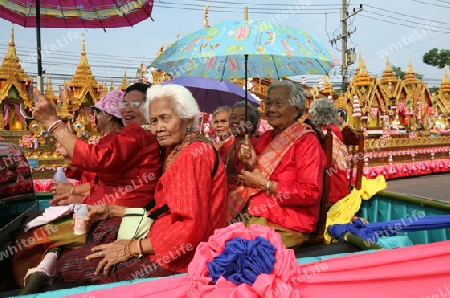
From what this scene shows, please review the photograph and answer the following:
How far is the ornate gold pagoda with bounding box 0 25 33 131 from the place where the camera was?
1009cm

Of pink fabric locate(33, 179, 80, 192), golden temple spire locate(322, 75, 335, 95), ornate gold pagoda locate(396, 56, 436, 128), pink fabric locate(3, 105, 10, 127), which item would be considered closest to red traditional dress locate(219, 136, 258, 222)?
pink fabric locate(33, 179, 80, 192)

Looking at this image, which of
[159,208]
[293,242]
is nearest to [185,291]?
[159,208]

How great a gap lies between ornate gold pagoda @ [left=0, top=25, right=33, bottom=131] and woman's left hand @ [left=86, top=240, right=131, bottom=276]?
9.75 meters

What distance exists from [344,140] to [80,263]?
Result: 2.64m

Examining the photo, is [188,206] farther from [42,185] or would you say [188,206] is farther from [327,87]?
[327,87]

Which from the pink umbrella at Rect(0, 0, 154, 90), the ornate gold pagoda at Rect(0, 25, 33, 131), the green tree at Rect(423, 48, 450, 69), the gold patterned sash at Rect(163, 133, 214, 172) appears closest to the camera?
the gold patterned sash at Rect(163, 133, 214, 172)

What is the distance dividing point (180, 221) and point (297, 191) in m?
0.89

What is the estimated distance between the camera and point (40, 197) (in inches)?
142

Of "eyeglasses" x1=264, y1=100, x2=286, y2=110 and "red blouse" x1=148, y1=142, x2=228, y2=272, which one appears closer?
"red blouse" x1=148, y1=142, x2=228, y2=272

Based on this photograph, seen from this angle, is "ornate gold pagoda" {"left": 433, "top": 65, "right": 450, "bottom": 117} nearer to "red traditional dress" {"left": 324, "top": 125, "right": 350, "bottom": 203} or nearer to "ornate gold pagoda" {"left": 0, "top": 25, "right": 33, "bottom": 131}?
"red traditional dress" {"left": 324, "top": 125, "right": 350, "bottom": 203}

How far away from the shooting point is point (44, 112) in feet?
6.58

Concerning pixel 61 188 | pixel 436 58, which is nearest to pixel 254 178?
pixel 61 188

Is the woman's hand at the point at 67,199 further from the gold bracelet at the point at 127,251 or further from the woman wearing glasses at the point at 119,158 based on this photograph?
the gold bracelet at the point at 127,251

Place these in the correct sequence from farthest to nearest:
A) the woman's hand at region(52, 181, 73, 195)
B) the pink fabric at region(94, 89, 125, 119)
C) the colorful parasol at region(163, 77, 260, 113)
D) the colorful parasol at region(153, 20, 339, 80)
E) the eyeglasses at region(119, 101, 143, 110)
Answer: the colorful parasol at region(163, 77, 260, 113)
the woman's hand at region(52, 181, 73, 195)
the pink fabric at region(94, 89, 125, 119)
the eyeglasses at region(119, 101, 143, 110)
the colorful parasol at region(153, 20, 339, 80)
